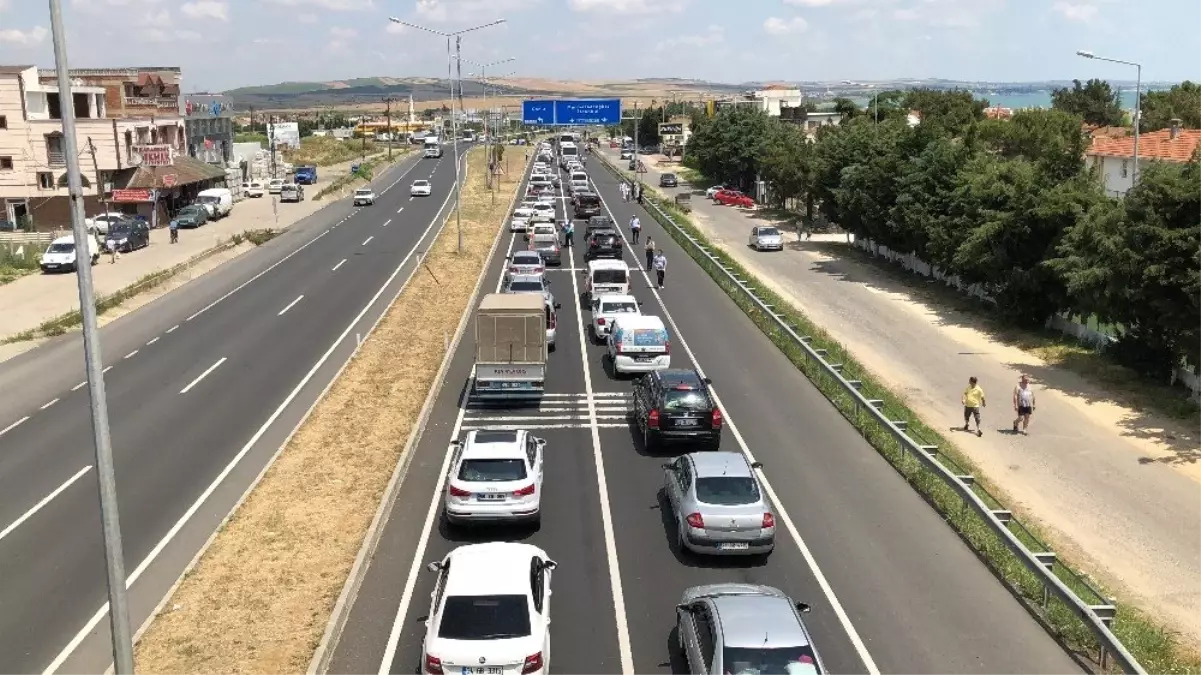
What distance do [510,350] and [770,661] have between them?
14.9 meters

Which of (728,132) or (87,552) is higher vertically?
(728,132)

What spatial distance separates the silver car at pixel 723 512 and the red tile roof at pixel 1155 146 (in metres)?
42.9

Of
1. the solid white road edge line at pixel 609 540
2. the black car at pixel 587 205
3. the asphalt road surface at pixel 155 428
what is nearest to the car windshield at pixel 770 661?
the solid white road edge line at pixel 609 540

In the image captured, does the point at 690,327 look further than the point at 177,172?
No

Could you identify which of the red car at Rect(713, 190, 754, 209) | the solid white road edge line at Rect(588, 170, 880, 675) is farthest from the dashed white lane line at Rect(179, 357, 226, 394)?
the red car at Rect(713, 190, 754, 209)

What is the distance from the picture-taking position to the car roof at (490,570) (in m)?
12.4

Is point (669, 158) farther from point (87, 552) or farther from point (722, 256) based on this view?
point (87, 552)

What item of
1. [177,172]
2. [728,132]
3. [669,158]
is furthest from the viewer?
[669,158]

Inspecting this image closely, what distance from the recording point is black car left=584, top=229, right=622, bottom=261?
48.7 m

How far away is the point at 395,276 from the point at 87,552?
30471 mm

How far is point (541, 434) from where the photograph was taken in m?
22.9

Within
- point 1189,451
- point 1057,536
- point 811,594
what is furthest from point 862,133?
point 811,594

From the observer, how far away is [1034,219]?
34656 mm

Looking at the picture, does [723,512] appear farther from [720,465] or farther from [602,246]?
[602,246]
